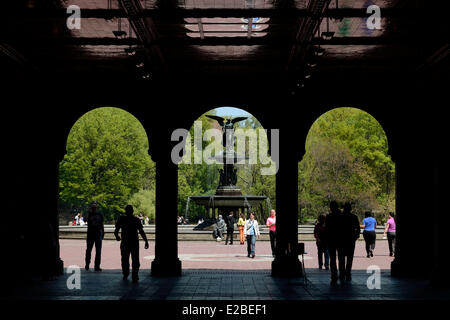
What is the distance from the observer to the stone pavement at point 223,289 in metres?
12.4

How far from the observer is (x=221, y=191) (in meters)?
36.3

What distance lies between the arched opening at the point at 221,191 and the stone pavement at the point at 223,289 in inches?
141

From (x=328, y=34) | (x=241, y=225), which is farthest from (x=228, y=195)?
(x=328, y=34)

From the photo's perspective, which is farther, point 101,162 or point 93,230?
point 101,162

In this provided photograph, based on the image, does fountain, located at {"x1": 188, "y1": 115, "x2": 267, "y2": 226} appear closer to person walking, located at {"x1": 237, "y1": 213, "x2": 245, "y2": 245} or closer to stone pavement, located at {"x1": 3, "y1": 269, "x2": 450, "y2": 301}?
person walking, located at {"x1": 237, "y1": 213, "x2": 245, "y2": 245}

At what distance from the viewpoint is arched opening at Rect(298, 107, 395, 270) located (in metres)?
51.1

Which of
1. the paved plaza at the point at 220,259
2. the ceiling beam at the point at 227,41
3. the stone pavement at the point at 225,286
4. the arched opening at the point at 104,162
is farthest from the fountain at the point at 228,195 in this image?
the arched opening at the point at 104,162

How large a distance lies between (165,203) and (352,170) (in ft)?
118

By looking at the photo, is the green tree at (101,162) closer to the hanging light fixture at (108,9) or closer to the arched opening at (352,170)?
the arched opening at (352,170)

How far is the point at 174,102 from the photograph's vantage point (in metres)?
17.4

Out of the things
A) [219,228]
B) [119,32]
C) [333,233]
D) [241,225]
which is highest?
[119,32]

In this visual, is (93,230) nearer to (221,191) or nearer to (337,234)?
(337,234)
